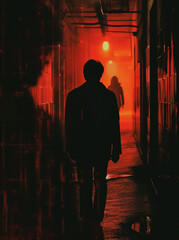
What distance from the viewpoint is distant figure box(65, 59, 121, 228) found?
194 inches

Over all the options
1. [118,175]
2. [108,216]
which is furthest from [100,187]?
[118,175]

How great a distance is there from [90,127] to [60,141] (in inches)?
351

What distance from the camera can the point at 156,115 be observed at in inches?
319

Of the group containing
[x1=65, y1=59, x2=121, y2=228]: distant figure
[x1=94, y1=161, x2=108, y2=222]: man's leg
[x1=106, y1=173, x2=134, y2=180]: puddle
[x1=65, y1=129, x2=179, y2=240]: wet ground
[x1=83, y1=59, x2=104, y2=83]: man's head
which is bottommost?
[x1=106, y1=173, x2=134, y2=180]: puddle

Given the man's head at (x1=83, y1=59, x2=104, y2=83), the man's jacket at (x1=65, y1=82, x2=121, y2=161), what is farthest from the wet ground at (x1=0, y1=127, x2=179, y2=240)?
the man's head at (x1=83, y1=59, x2=104, y2=83)

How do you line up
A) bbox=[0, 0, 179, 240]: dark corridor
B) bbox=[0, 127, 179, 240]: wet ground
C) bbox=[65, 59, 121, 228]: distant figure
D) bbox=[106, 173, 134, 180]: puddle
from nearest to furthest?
bbox=[0, 127, 179, 240]: wet ground, bbox=[65, 59, 121, 228]: distant figure, bbox=[0, 0, 179, 240]: dark corridor, bbox=[106, 173, 134, 180]: puddle

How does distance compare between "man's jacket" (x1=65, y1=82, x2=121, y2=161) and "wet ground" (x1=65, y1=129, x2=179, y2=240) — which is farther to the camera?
"man's jacket" (x1=65, y1=82, x2=121, y2=161)

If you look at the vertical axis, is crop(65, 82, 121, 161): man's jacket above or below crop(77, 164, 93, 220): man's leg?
above

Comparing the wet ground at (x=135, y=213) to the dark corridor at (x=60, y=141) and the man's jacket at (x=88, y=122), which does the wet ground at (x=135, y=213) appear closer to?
the dark corridor at (x=60, y=141)

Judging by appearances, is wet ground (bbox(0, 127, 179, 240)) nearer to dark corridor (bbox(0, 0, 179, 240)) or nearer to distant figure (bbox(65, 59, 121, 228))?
dark corridor (bbox(0, 0, 179, 240))

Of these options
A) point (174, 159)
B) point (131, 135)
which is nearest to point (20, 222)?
point (174, 159)

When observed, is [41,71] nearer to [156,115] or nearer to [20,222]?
[156,115]

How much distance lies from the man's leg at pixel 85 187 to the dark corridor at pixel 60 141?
0.48 ft

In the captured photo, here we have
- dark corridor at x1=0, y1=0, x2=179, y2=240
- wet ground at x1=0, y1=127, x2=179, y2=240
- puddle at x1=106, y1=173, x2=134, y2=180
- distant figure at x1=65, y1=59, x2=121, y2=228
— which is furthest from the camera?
puddle at x1=106, y1=173, x2=134, y2=180
